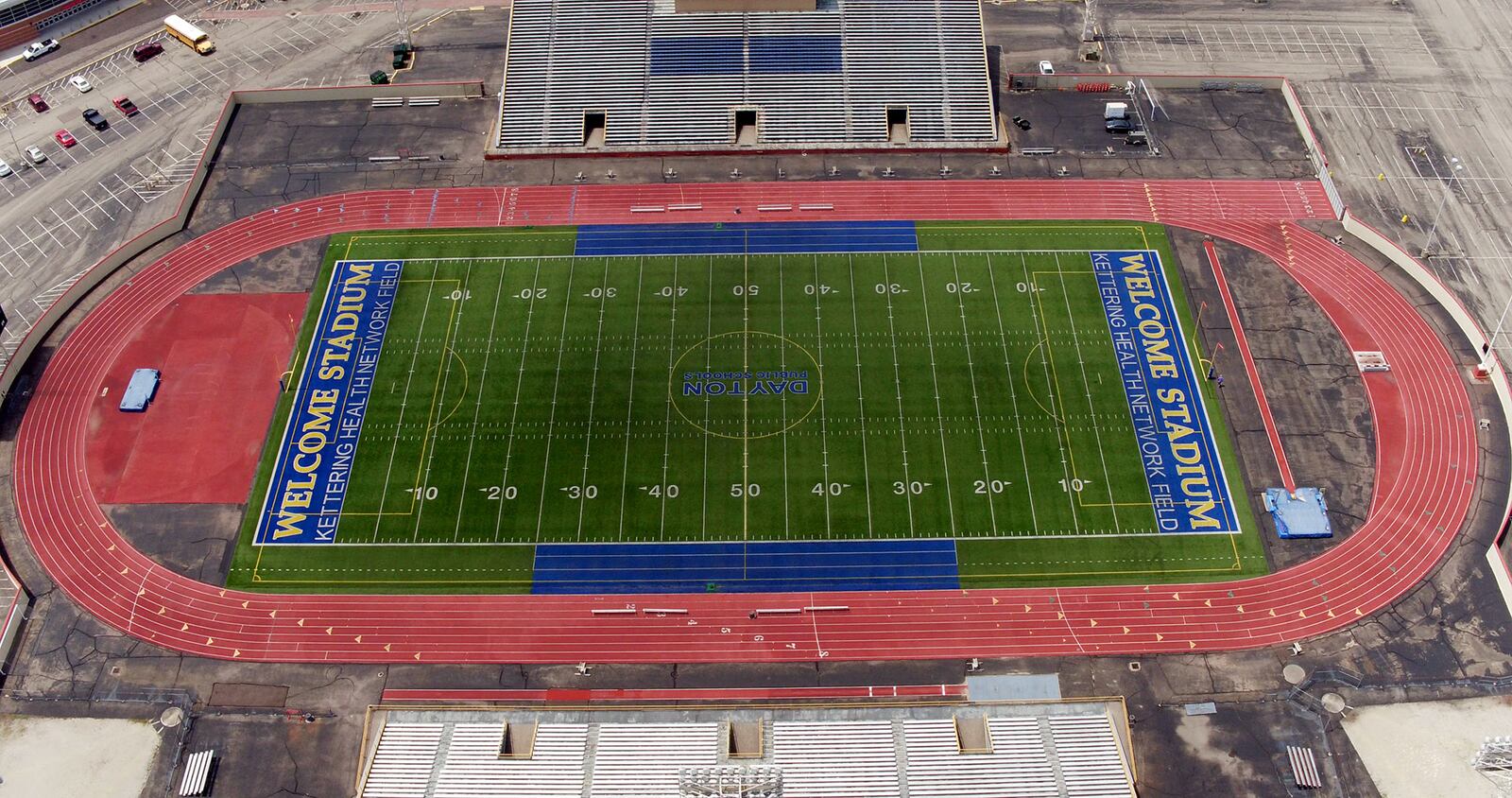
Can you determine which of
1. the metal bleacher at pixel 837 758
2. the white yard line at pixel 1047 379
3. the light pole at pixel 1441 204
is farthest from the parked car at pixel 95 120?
the light pole at pixel 1441 204

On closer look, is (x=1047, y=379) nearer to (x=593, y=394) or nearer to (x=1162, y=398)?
(x=1162, y=398)

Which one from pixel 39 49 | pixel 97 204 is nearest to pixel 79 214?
pixel 97 204

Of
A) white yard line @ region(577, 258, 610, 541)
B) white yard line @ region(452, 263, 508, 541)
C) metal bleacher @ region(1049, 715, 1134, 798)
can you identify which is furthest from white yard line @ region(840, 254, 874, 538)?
white yard line @ region(452, 263, 508, 541)

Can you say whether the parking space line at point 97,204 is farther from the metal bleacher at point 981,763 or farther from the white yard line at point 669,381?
the metal bleacher at point 981,763

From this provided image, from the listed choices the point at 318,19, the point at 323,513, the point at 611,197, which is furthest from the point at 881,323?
the point at 318,19

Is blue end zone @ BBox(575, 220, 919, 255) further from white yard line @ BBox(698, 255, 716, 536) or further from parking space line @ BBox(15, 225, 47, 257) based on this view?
parking space line @ BBox(15, 225, 47, 257)

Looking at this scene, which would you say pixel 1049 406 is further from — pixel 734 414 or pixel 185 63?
pixel 185 63

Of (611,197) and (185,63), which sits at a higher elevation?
(185,63)
